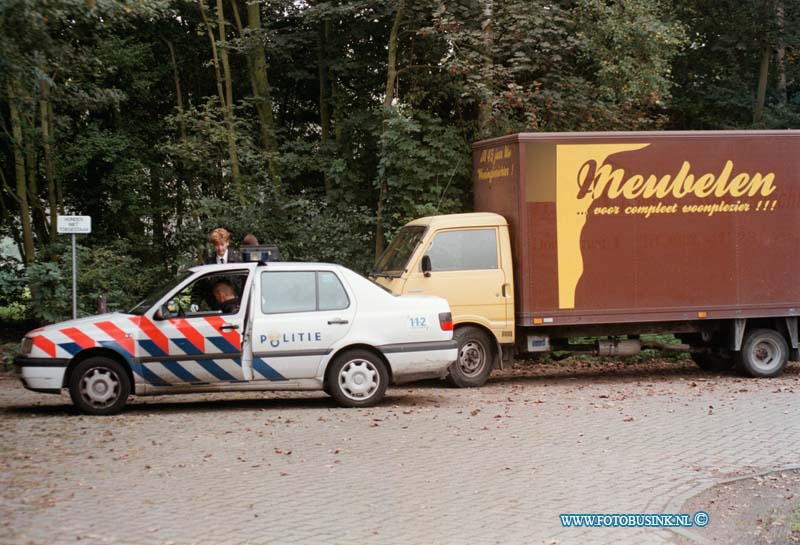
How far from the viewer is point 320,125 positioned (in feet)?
81.1

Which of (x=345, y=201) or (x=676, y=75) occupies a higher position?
(x=676, y=75)

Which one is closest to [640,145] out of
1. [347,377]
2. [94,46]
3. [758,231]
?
[758,231]

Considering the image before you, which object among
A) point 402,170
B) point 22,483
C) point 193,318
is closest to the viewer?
point 22,483

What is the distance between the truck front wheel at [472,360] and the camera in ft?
47.9

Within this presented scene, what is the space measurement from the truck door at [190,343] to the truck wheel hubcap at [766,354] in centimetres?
810

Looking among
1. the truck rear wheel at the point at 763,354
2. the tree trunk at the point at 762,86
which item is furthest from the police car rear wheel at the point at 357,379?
the tree trunk at the point at 762,86

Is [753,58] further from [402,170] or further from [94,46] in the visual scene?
[94,46]

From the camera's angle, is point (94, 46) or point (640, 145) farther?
point (94, 46)

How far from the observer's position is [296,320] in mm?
12039

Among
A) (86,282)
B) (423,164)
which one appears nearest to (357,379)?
(423,164)

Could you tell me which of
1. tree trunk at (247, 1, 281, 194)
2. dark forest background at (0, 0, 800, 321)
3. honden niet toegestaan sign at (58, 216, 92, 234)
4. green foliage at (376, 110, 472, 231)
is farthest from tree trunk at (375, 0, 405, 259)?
honden niet toegestaan sign at (58, 216, 92, 234)

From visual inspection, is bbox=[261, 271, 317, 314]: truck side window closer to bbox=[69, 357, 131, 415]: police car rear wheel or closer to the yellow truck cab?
bbox=[69, 357, 131, 415]: police car rear wheel

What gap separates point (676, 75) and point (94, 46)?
1364 centimetres

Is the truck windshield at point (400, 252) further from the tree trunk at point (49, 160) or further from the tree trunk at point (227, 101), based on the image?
the tree trunk at point (49, 160)
